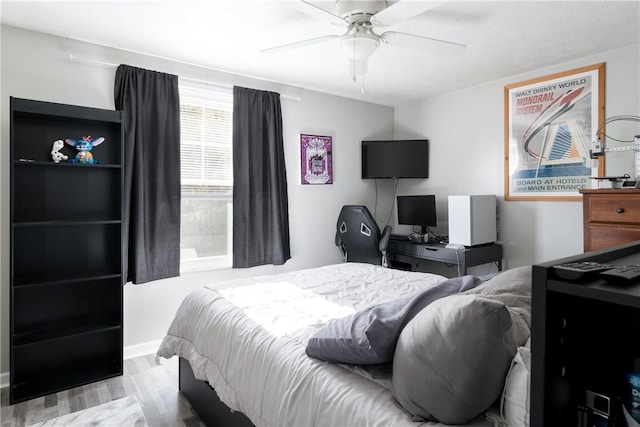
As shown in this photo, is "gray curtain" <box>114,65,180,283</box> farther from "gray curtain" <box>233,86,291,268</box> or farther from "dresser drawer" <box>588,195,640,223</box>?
"dresser drawer" <box>588,195,640,223</box>

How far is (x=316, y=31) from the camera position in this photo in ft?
8.82

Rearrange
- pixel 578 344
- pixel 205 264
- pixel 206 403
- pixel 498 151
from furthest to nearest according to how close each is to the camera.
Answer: pixel 498 151, pixel 205 264, pixel 206 403, pixel 578 344

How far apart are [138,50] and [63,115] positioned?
2.87 ft

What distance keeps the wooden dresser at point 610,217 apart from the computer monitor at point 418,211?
1580mm

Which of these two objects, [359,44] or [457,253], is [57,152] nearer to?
[359,44]

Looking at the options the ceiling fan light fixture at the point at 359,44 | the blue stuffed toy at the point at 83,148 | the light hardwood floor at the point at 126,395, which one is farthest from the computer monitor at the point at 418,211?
the blue stuffed toy at the point at 83,148

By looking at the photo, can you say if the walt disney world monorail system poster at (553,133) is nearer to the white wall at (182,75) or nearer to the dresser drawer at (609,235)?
the dresser drawer at (609,235)

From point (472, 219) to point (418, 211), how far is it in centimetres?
80

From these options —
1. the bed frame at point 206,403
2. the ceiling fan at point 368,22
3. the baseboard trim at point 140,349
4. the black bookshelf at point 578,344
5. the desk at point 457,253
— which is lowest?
the baseboard trim at point 140,349

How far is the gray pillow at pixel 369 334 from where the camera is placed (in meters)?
1.20

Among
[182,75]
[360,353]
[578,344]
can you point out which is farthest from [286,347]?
[182,75]

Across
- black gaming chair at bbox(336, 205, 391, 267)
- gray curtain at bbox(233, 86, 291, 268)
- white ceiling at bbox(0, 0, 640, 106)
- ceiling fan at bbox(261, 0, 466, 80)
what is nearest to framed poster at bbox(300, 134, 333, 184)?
gray curtain at bbox(233, 86, 291, 268)

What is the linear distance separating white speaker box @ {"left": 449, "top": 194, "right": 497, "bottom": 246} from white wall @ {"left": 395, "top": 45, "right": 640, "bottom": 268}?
20cm

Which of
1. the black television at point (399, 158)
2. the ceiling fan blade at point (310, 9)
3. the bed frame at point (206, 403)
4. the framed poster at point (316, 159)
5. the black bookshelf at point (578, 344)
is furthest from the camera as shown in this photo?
the black television at point (399, 158)
